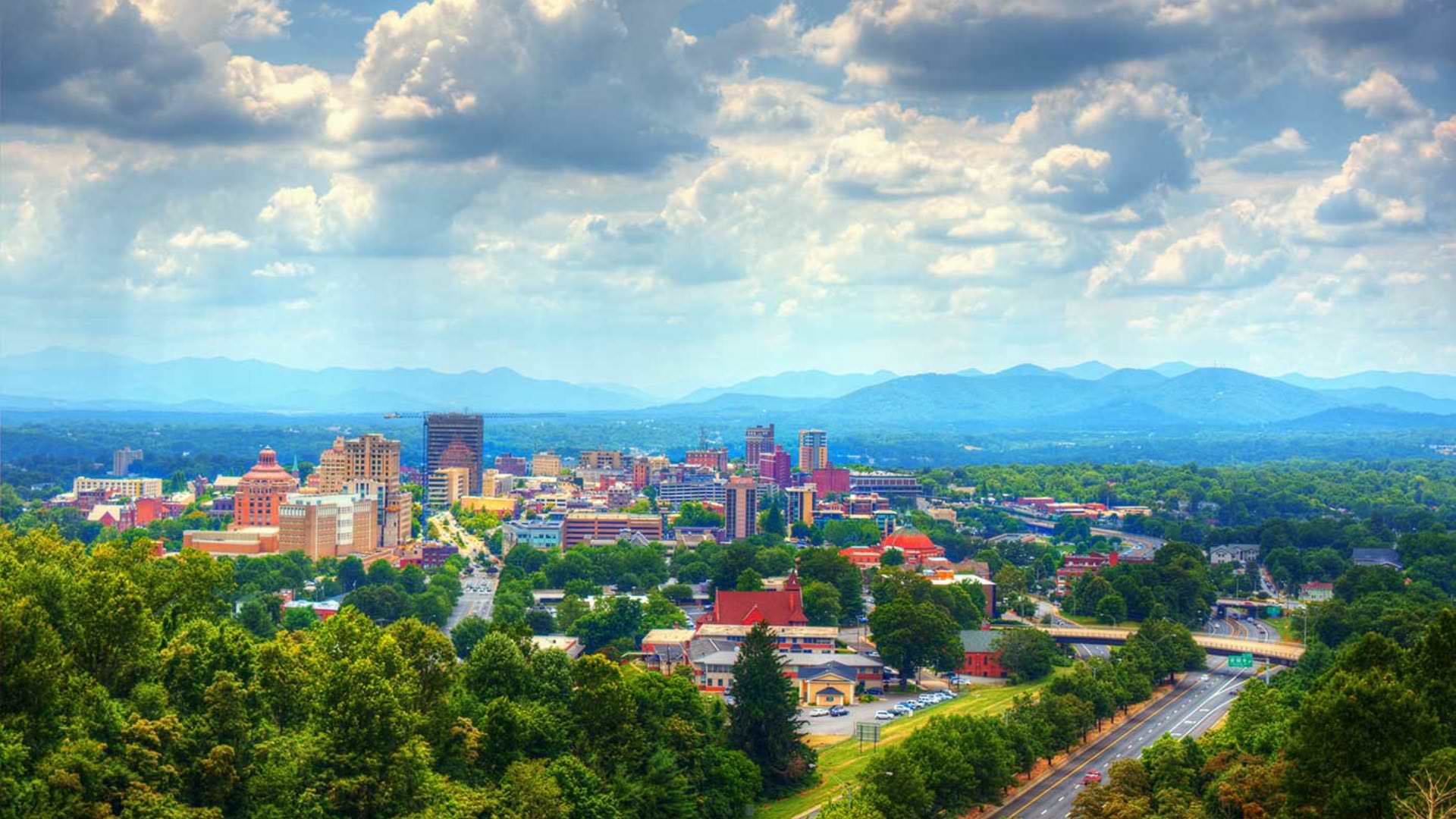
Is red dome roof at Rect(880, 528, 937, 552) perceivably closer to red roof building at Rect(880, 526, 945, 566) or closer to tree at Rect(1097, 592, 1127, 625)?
red roof building at Rect(880, 526, 945, 566)

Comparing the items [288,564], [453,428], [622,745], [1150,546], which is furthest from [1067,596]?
[453,428]

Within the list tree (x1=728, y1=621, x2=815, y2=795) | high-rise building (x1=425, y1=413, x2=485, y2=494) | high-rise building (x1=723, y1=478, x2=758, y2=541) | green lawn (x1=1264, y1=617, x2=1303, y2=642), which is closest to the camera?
tree (x1=728, y1=621, x2=815, y2=795)

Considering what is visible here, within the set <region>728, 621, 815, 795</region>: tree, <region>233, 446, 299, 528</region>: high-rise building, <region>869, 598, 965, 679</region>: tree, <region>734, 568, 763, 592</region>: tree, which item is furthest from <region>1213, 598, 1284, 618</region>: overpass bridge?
<region>233, 446, 299, 528</region>: high-rise building

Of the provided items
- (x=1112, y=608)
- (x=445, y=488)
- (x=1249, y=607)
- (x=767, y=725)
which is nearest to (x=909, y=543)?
(x=1249, y=607)

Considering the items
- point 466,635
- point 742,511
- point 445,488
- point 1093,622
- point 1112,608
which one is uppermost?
point 445,488

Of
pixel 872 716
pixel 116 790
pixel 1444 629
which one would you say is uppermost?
pixel 1444 629

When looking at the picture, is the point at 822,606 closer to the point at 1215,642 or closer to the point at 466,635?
the point at 466,635

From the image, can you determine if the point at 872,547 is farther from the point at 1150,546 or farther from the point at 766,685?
the point at 766,685
